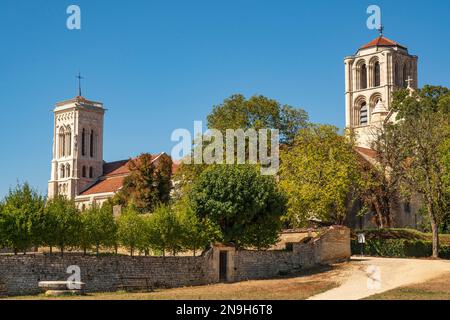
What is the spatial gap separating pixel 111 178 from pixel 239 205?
74.7 meters

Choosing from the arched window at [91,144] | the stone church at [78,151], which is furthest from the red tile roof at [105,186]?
the arched window at [91,144]

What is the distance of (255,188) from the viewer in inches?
1706

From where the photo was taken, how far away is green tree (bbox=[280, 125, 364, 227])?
5275 centimetres

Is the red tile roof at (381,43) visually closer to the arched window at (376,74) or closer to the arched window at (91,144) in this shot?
the arched window at (376,74)

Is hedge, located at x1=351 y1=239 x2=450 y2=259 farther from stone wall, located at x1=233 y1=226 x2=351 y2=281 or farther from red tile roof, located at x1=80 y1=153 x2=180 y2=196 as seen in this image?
red tile roof, located at x1=80 y1=153 x2=180 y2=196

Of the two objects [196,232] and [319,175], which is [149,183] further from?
[196,232]

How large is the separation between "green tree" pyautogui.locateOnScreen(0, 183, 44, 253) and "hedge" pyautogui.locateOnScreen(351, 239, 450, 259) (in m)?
21.9

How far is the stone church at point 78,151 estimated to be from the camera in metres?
119

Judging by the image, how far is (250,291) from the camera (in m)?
32.9

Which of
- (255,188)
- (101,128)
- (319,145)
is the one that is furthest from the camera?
(101,128)

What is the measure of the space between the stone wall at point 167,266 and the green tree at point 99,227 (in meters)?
5.21
